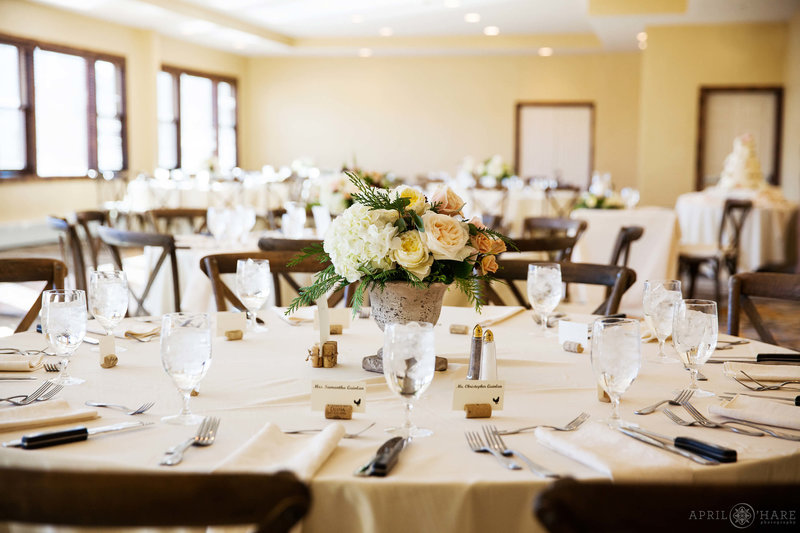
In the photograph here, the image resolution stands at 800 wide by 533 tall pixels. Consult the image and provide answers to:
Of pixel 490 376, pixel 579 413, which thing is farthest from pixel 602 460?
pixel 490 376

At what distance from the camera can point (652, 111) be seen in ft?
37.9

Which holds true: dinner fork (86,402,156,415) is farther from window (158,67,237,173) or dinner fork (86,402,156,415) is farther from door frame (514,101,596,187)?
door frame (514,101,596,187)

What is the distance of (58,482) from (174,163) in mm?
14438

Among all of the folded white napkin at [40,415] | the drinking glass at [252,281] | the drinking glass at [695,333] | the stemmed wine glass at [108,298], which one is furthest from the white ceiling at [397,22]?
the folded white napkin at [40,415]

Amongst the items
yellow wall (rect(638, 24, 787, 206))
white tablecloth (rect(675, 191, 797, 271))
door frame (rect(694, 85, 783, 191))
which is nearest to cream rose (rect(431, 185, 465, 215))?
white tablecloth (rect(675, 191, 797, 271))

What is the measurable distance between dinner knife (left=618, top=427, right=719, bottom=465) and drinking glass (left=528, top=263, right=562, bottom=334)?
2.59 ft

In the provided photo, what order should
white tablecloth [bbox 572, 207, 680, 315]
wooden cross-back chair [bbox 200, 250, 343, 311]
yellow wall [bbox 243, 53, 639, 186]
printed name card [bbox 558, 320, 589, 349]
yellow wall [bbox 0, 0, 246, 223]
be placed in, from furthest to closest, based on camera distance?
yellow wall [bbox 243, 53, 639, 186] → yellow wall [bbox 0, 0, 246, 223] → white tablecloth [bbox 572, 207, 680, 315] → wooden cross-back chair [bbox 200, 250, 343, 311] → printed name card [bbox 558, 320, 589, 349]

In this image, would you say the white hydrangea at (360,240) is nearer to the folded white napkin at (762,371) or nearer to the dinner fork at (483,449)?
the dinner fork at (483,449)

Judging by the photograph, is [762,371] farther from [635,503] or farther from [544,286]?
[635,503]

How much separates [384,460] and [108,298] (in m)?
1.01

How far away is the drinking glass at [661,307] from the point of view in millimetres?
1969

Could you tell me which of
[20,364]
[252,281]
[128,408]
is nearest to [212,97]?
[252,281]

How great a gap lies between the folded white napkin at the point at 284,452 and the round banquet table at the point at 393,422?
2 centimetres

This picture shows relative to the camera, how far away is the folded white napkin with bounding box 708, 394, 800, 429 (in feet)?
4.67
